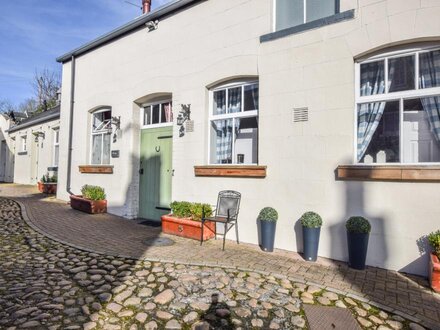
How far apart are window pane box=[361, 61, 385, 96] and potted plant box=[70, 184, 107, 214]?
715 centimetres

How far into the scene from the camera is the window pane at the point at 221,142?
612 centimetres

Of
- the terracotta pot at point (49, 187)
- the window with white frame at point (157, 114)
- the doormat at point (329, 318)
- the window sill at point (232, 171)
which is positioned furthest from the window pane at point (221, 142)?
the terracotta pot at point (49, 187)

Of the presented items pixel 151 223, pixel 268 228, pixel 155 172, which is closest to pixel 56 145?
pixel 155 172

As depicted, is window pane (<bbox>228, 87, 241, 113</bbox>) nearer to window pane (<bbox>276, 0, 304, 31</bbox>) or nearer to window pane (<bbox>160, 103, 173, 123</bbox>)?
window pane (<bbox>276, 0, 304, 31</bbox>)

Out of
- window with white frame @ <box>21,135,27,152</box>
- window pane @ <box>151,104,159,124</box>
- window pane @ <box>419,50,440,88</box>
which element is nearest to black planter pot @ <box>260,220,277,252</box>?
window pane @ <box>419,50,440,88</box>

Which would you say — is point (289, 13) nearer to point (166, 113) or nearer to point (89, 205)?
point (166, 113)

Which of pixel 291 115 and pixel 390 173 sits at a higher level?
pixel 291 115

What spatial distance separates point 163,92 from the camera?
7.14m

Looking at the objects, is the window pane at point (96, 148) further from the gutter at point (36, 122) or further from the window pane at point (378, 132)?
the window pane at point (378, 132)

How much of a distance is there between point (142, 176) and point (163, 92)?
230 centimetres

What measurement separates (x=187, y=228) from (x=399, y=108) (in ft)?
13.8

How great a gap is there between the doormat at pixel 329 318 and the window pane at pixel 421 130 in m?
2.54

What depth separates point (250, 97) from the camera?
5844mm

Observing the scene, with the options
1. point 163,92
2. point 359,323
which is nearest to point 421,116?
point 359,323
